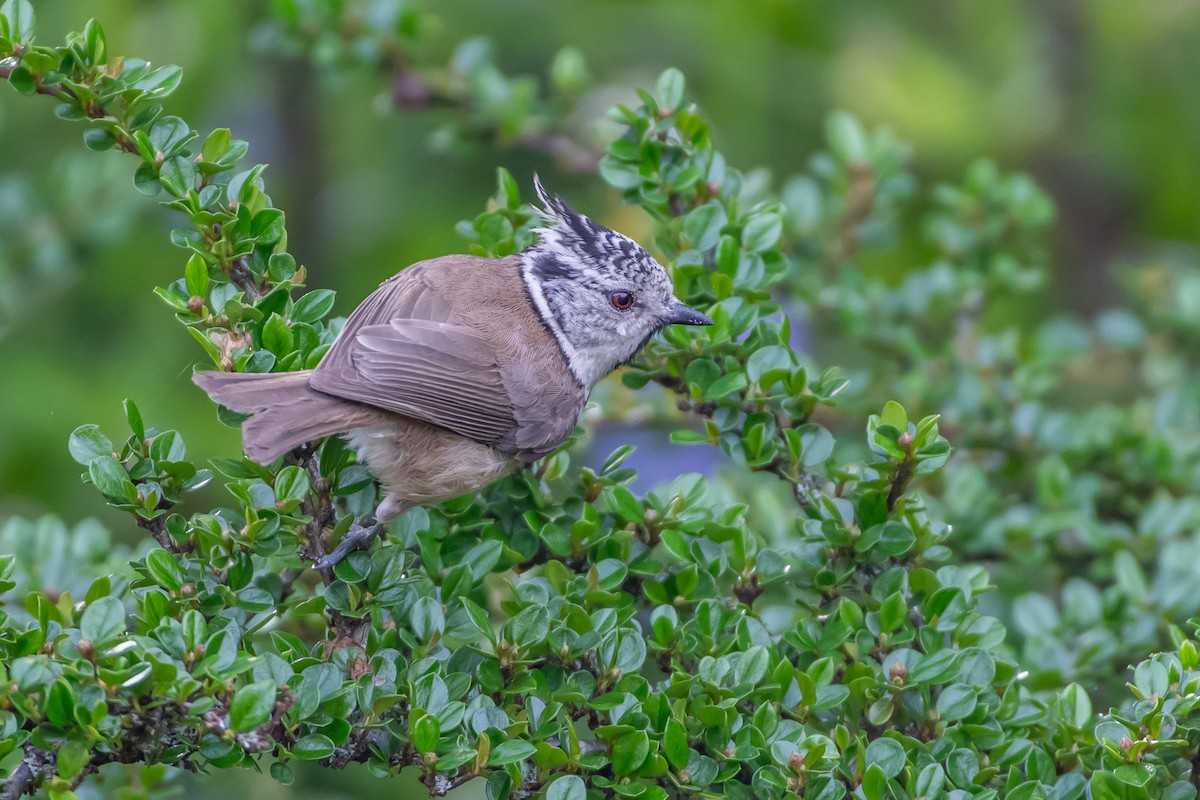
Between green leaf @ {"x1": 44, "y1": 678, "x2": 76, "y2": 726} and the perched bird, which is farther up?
the perched bird

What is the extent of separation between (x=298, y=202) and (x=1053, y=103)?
134 inches

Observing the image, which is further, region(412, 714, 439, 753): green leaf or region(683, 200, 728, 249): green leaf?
region(683, 200, 728, 249): green leaf

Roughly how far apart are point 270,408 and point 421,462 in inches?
23.5

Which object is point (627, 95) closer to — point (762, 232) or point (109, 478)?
point (762, 232)

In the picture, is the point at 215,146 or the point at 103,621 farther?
the point at 215,146

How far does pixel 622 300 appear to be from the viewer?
355cm

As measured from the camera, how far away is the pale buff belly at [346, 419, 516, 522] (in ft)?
9.32

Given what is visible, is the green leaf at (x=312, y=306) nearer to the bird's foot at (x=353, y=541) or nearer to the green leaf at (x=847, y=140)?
the bird's foot at (x=353, y=541)

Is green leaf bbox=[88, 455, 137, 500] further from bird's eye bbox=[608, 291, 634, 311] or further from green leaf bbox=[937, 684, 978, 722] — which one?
bird's eye bbox=[608, 291, 634, 311]

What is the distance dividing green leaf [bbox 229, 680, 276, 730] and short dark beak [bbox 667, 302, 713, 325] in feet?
4.24

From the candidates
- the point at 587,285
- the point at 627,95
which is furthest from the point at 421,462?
the point at 627,95

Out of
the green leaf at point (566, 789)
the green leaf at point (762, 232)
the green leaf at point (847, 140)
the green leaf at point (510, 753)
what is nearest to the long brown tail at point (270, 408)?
the green leaf at point (510, 753)

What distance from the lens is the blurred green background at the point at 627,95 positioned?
501cm

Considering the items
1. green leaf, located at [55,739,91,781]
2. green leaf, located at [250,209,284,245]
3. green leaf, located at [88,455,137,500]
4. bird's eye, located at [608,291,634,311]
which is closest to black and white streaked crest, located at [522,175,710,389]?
bird's eye, located at [608,291,634,311]
